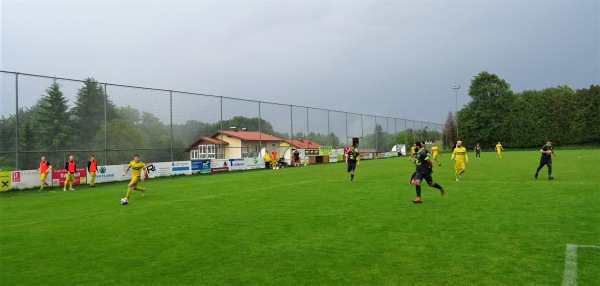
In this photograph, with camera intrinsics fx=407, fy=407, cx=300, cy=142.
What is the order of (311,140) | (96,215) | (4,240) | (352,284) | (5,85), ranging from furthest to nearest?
(311,140) < (5,85) < (96,215) < (4,240) < (352,284)

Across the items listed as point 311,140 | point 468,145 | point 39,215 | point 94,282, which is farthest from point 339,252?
point 468,145

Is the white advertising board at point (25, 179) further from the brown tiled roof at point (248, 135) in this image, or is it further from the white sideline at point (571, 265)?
the white sideline at point (571, 265)

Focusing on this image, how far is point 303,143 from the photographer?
51562 mm

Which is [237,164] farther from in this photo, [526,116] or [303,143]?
[526,116]

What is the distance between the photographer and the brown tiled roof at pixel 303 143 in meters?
49.3

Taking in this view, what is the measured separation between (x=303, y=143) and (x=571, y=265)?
4563 cm

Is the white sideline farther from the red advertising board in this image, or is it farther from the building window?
the building window

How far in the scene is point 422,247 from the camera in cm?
742

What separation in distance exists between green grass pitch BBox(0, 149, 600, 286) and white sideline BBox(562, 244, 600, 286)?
51 millimetres

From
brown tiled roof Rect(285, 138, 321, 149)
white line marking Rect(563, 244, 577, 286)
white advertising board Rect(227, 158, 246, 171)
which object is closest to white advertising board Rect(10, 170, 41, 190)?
white advertising board Rect(227, 158, 246, 171)

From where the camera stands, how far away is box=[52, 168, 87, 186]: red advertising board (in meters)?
24.7

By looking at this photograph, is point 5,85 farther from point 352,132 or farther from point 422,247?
point 352,132

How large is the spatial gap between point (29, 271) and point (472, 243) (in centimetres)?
771

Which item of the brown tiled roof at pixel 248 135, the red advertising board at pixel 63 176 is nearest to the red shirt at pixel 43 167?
the red advertising board at pixel 63 176
